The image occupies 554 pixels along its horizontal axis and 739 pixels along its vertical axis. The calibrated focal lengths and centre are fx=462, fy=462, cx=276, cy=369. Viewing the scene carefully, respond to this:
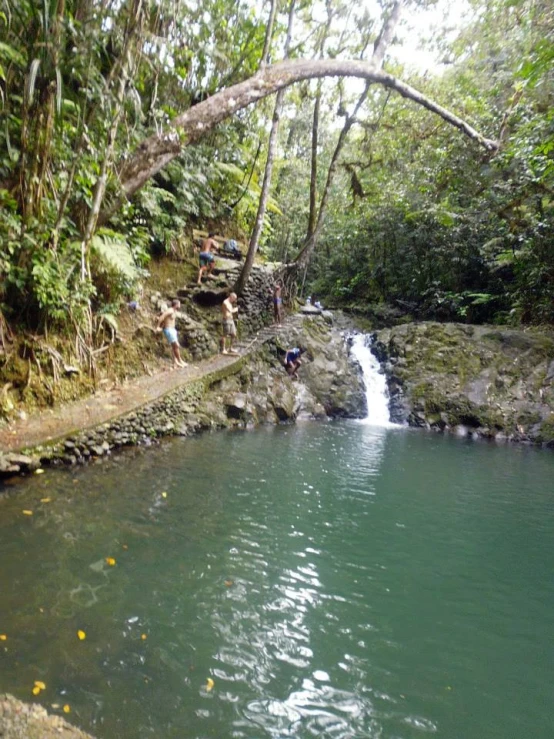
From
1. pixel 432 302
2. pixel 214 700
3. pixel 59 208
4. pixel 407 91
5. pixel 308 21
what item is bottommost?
pixel 214 700

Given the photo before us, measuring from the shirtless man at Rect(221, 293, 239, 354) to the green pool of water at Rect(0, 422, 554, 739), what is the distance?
575 cm

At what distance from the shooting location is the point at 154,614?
3.99 meters

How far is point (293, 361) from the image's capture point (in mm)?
14375

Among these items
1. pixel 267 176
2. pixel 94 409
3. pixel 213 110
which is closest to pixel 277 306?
pixel 267 176

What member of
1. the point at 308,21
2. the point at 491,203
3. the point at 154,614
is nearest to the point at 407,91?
the point at 308,21

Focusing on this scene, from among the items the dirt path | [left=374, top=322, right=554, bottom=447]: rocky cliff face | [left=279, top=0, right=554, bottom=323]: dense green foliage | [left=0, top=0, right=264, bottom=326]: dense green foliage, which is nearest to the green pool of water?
the dirt path

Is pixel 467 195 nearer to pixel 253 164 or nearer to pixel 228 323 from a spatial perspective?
pixel 253 164

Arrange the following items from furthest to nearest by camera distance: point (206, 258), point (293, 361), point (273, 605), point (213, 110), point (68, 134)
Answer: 1. point (206, 258)
2. point (293, 361)
3. point (213, 110)
4. point (68, 134)
5. point (273, 605)

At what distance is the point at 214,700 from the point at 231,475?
4807 millimetres

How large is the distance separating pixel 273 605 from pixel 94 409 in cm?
553

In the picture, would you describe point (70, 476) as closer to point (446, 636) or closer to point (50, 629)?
point (50, 629)

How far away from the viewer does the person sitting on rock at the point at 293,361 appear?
1425 centimetres

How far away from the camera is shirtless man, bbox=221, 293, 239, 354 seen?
42.6ft

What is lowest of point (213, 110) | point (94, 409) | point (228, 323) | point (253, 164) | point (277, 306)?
point (94, 409)
